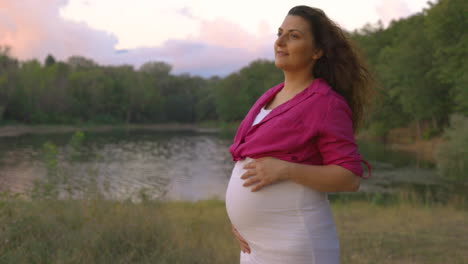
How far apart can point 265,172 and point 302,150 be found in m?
0.18

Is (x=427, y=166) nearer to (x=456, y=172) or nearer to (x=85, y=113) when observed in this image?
(x=456, y=172)

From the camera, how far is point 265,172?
70.1 inches

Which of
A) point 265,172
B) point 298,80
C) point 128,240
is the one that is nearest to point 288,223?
point 265,172

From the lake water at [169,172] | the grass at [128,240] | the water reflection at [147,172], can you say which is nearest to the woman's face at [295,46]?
the grass at [128,240]

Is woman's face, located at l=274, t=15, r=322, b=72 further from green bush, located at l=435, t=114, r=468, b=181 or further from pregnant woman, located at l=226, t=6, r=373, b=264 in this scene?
green bush, located at l=435, t=114, r=468, b=181

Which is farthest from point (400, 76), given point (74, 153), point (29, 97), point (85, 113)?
point (85, 113)

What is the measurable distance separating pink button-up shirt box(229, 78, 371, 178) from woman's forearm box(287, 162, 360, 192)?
30mm

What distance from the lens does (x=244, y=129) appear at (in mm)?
1963

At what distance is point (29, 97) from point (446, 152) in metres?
51.9

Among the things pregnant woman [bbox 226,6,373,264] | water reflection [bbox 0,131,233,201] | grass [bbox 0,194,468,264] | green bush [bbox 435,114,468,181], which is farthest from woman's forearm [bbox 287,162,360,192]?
green bush [bbox 435,114,468,181]

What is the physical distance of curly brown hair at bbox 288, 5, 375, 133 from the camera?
1.87 meters

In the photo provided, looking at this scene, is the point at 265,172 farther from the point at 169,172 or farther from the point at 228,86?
the point at 228,86

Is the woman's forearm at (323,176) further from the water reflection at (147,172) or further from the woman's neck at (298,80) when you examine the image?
the water reflection at (147,172)

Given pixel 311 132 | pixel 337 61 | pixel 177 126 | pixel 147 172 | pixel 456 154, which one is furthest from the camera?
pixel 177 126
